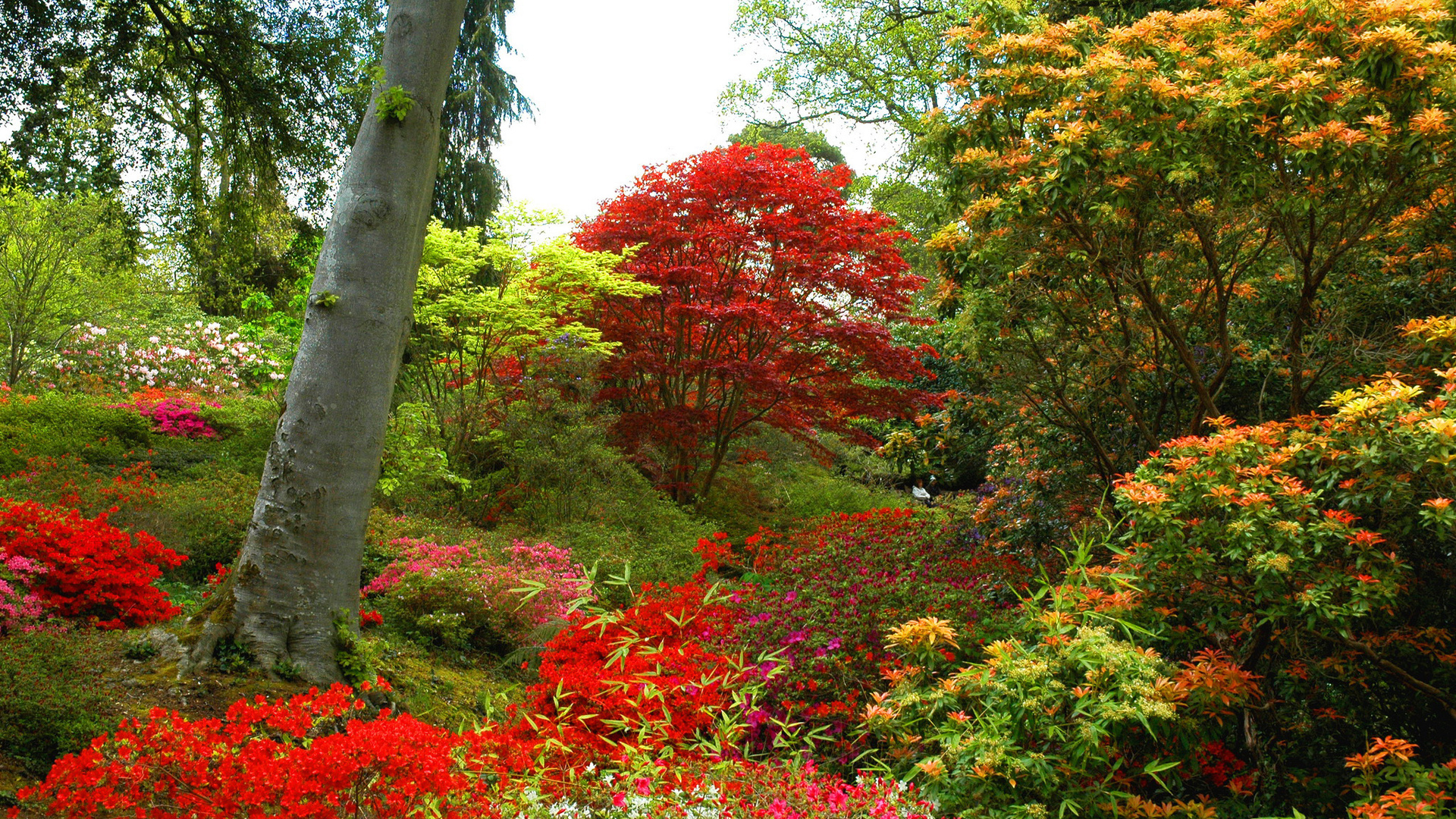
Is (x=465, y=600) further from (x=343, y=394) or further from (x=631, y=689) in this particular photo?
(x=631, y=689)

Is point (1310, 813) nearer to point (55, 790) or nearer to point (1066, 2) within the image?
point (55, 790)

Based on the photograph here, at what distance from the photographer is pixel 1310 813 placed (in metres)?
3.09

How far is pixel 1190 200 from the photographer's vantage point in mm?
4246

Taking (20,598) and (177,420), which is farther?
(177,420)

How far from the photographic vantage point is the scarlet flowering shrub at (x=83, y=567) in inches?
166

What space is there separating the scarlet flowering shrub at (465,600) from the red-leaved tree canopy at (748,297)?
366 cm

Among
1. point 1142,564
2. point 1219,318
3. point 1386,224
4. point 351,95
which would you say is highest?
point 351,95

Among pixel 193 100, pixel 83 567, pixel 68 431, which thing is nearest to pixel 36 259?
pixel 68 431

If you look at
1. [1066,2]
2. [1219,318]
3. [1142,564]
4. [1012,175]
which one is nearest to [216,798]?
[1142,564]

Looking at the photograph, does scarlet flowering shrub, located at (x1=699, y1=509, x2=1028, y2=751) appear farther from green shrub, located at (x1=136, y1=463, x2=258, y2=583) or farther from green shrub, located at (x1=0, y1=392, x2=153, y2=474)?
green shrub, located at (x1=0, y1=392, x2=153, y2=474)

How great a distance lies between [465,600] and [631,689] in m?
2.50

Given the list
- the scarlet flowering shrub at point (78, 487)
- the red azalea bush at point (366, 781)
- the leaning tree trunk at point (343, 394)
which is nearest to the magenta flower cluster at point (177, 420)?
the scarlet flowering shrub at point (78, 487)

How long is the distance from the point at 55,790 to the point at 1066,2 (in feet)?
33.6

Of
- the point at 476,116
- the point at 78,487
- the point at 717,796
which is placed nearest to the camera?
the point at 717,796
